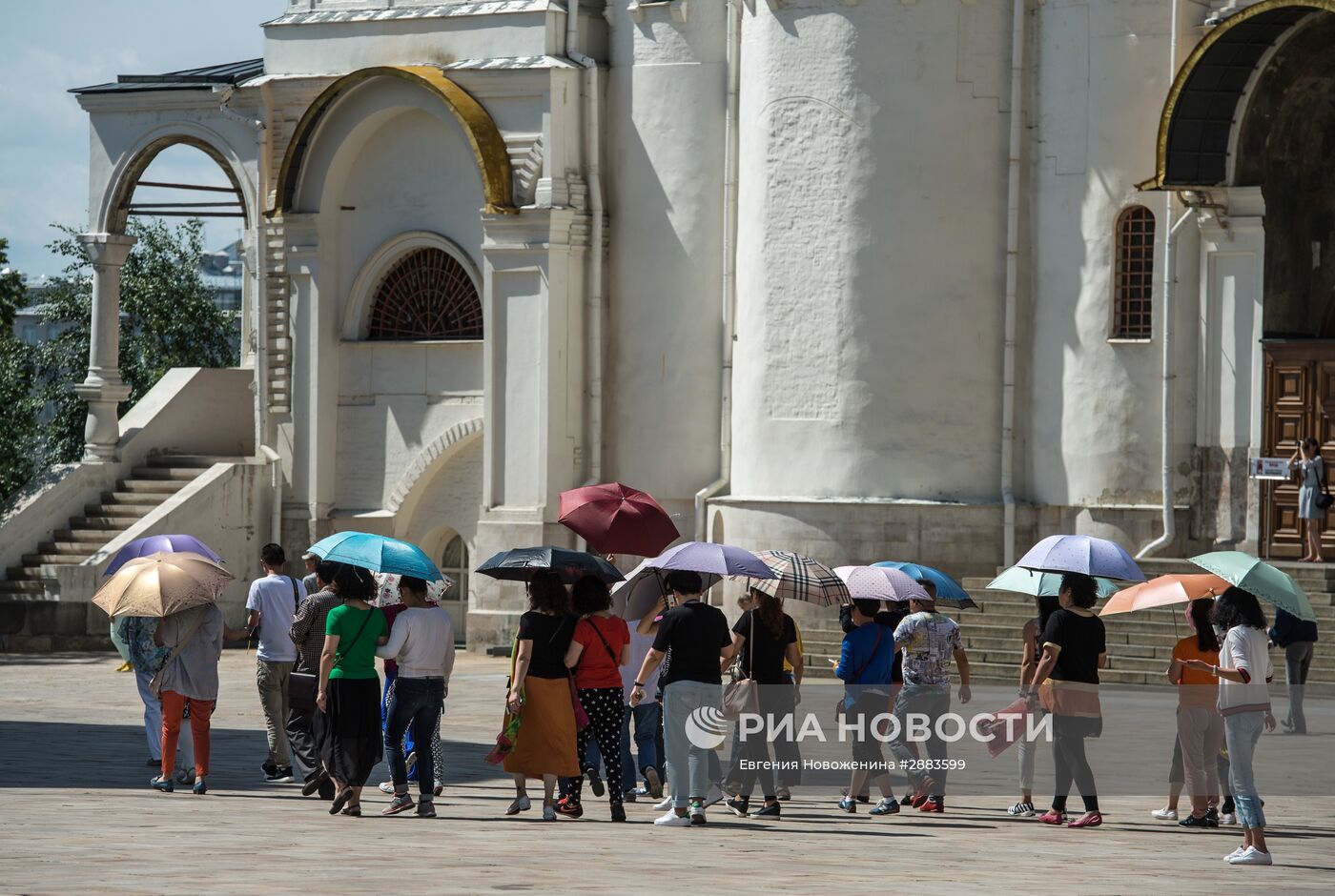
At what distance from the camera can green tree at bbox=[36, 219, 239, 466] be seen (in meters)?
50.3

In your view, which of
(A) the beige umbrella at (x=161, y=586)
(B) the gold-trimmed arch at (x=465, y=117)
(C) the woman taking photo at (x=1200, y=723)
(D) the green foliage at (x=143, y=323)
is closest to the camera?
(C) the woman taking photo at (x=1200, y=723)

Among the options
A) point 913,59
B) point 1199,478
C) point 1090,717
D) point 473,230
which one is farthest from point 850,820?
point 473,230

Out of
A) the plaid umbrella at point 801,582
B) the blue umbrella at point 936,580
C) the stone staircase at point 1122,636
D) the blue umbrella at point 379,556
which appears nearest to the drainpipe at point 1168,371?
the stone staircase at point 1122,636

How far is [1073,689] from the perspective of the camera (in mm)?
14398

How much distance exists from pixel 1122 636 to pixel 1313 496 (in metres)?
2.73

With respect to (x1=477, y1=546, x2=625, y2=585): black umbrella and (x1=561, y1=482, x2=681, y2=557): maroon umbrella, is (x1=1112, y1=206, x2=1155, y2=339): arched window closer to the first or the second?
(x1=561, y1=482, x2=681, y2=557): maroon umbrella

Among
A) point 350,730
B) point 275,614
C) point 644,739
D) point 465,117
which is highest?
point 465,117

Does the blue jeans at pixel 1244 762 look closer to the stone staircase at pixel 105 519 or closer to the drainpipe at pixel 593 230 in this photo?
the drainpipe at pixel 593 230

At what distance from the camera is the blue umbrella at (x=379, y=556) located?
14.8m

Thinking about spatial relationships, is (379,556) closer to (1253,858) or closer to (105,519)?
(1253,858)

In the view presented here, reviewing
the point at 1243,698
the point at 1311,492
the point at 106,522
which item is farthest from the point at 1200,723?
the point at 106,522

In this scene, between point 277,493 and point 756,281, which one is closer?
point 756,281

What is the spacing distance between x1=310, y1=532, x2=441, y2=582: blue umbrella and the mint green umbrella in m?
4.79

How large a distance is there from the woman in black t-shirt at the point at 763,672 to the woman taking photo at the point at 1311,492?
1205cm
